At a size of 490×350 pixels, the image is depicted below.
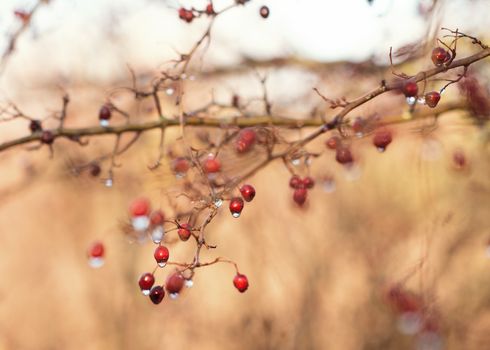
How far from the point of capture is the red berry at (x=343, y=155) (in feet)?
5.70

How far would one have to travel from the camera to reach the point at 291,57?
3.32 metres

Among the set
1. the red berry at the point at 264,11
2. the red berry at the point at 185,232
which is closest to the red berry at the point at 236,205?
the red berry at the point at 185,232

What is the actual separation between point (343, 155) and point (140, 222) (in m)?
0.66

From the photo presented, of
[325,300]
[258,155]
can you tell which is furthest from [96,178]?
[325,300]

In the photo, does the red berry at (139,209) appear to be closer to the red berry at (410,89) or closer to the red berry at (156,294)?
the red berry at (156,294)

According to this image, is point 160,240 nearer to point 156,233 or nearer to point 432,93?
point 156,233

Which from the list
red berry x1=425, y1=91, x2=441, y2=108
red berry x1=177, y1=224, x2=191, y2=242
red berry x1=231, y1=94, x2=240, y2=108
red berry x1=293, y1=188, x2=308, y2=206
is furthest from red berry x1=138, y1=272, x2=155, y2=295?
red berry x1=231, y1=94, x2=240, y2=108

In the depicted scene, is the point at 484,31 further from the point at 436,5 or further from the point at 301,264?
the point at 301,264

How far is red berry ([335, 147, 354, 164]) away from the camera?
1.74 m

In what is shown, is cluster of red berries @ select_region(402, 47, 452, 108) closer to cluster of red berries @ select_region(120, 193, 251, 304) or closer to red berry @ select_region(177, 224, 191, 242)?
cluster of red berries @ select_region(120, 193, 251, 304)

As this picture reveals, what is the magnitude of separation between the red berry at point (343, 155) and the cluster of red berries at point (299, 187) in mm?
160

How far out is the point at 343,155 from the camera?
5.70 ft

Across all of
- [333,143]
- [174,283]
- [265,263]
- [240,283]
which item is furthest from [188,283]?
[265,263]

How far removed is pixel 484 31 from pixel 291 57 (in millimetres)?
1277
